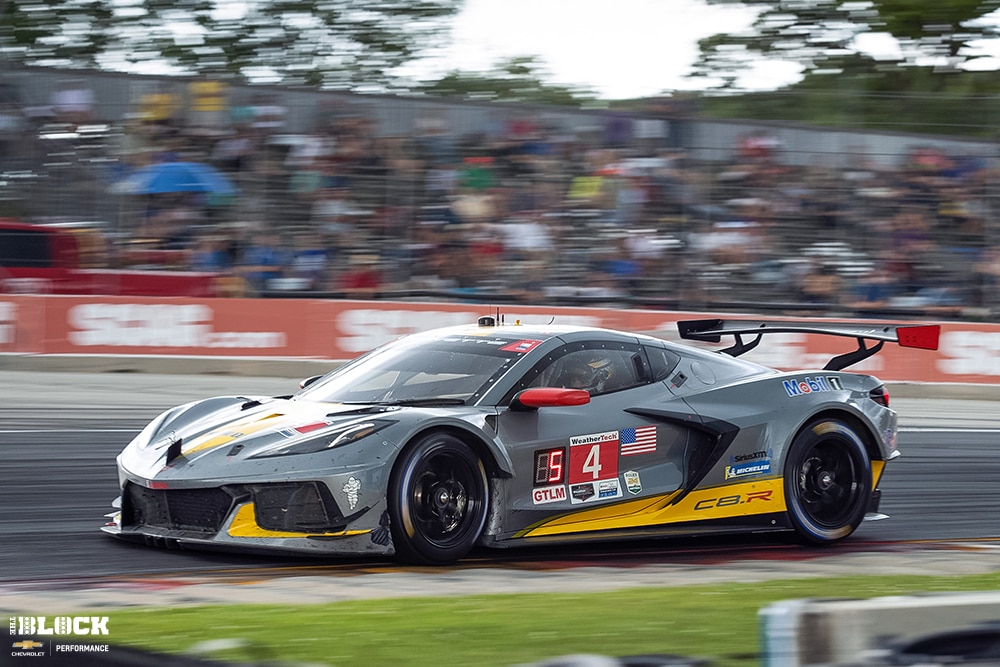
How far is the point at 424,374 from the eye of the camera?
6.67 m

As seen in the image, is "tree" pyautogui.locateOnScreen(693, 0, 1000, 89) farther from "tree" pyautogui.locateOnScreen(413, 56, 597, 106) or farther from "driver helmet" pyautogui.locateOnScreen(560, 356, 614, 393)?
"driver helmet" pyautogui.locateOnScreen(560, 356, 614, 393)

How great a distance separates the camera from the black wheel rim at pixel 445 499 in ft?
19.4

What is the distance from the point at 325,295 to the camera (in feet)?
46.3

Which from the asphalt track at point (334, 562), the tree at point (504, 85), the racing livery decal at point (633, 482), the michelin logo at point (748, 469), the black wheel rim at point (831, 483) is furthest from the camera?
the tree at point (504, 85)

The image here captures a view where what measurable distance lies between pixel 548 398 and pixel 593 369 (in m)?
0.72

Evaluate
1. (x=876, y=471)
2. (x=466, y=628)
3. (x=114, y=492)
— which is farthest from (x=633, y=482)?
(x=114, y=492)

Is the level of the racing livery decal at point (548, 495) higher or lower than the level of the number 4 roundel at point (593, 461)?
lower

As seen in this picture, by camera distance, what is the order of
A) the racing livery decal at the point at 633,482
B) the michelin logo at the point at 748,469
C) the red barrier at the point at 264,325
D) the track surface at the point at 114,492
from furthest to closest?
the red barrier at the point at 264,325
the michelin logo at the point at 748,469
the racing livery decal at the point at 633,482
the track surface at the point at 114,492

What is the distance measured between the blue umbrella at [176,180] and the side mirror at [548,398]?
8812mm

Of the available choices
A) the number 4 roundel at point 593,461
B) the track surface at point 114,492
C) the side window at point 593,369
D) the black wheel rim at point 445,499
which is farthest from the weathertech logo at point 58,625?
the side window at point 593,369

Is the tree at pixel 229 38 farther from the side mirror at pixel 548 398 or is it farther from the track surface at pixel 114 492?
the side mirror at pixel 548 398

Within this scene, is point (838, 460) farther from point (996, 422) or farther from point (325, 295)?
point (325, 295)

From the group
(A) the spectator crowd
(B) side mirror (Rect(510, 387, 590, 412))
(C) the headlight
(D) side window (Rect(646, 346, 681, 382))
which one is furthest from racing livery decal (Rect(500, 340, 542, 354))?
(A) the spectator crowd

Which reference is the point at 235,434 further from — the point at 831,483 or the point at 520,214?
the point at 520,214
